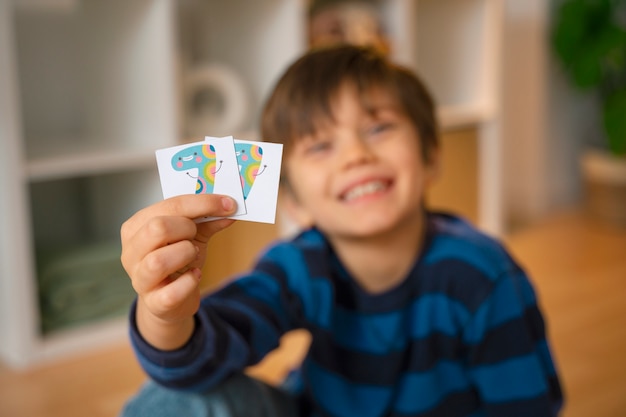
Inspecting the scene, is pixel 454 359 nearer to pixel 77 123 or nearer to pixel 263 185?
pixel 263 185

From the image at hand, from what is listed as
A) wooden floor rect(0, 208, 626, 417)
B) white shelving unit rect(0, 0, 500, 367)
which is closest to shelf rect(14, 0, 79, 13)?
white shelving unit rect(0, 0, 500, 367)

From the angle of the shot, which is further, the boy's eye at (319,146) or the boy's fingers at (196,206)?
the boy's eye at (319,146)

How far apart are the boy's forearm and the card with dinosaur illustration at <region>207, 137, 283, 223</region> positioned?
0.63ft

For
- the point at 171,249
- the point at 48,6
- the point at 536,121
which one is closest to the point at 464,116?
the point at 536,121

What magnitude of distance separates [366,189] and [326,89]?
0.16 metres

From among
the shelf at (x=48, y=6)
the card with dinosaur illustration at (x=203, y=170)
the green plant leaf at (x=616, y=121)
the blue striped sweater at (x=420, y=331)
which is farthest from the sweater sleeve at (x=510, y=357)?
the green plant leaf at (x=616, y=121)

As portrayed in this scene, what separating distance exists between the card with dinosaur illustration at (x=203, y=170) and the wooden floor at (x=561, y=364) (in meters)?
0.98

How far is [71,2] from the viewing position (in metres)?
2.22

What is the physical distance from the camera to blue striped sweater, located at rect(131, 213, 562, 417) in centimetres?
113

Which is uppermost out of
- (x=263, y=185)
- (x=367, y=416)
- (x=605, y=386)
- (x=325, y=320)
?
(x=263, y=185)

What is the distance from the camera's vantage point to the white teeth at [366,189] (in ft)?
3.73

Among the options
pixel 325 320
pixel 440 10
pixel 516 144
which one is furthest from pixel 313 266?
pixel 516 144

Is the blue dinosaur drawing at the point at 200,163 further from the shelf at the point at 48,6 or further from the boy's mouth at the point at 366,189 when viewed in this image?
the shelf at the point at 48,6

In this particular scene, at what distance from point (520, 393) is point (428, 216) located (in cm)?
34
